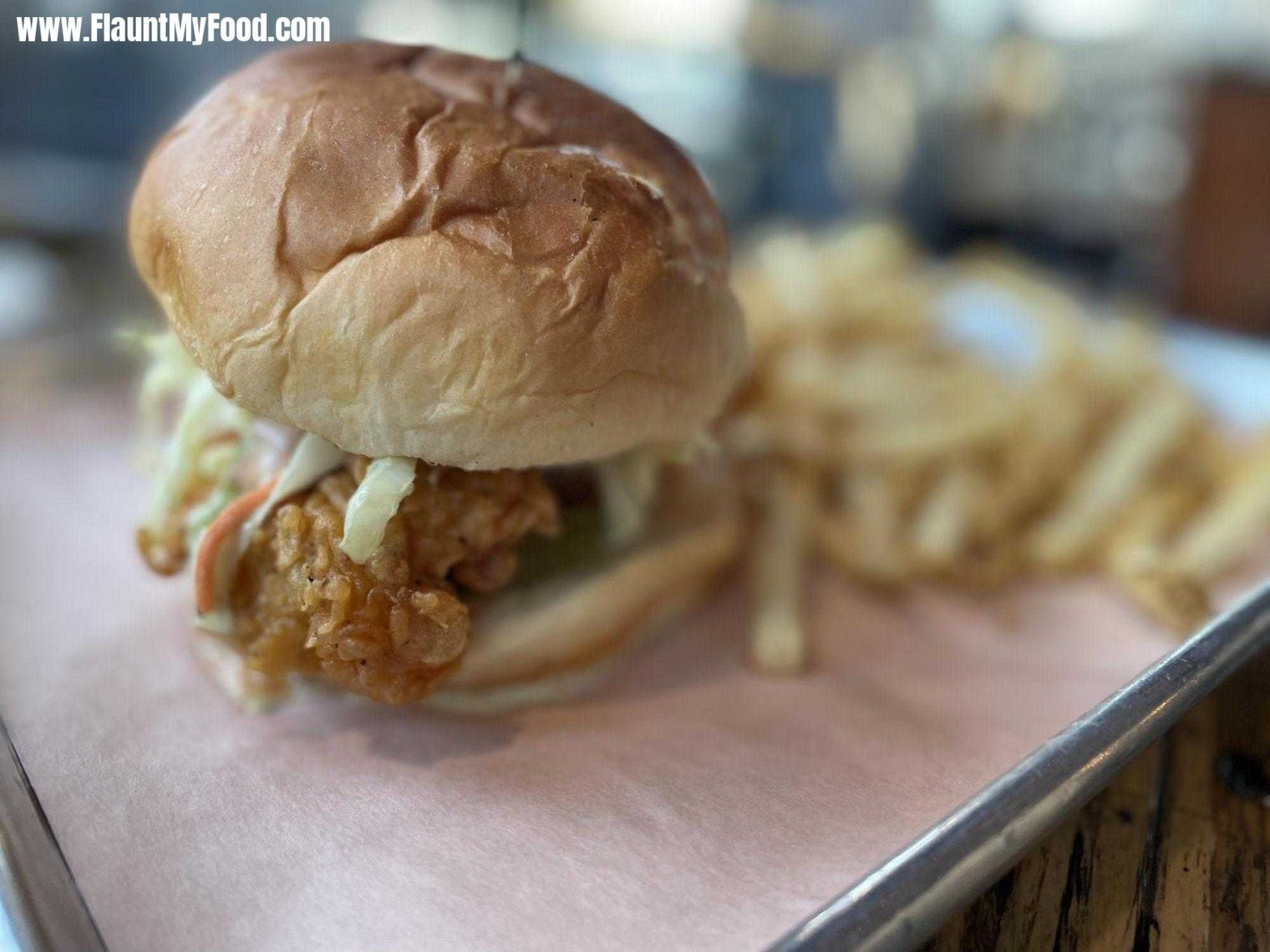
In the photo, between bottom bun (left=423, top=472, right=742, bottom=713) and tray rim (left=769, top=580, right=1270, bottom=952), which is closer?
tray rim (left=769, top=580, right=1270, bottom=952)

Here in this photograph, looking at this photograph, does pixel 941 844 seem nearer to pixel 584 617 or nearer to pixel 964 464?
pixel 584 617

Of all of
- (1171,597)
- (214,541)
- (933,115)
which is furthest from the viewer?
(933,115)

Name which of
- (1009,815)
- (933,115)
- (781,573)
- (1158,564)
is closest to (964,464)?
(1158,564)

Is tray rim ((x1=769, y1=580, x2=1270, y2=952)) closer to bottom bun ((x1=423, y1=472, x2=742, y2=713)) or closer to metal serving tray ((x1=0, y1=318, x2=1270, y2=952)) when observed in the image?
metal serving tray ((x1=0, y1=318, x2=1270, y2=952))

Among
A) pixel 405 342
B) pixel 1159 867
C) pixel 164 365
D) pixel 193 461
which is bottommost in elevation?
pixel 1159 867

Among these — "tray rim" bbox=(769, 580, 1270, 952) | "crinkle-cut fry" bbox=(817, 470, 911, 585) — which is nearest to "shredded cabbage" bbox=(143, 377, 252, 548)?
"tray rim" bbox=(769, 580, 1270, 952)

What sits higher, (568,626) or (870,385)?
(870,385)
